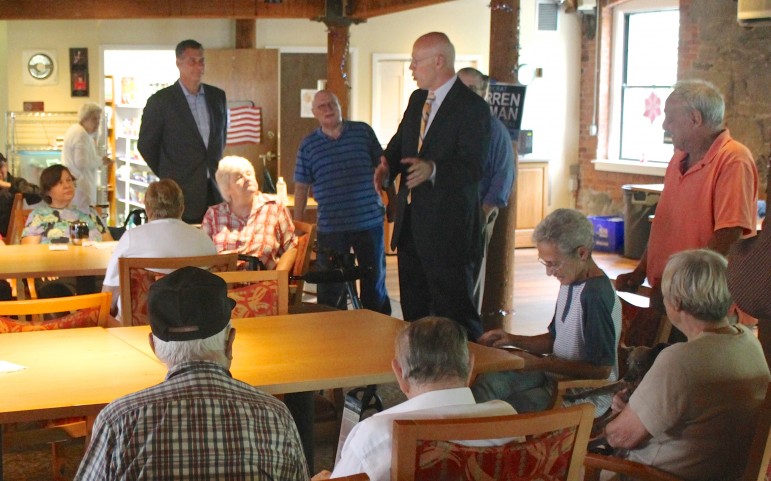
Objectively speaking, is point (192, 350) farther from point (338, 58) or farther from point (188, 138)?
point (338, 58)

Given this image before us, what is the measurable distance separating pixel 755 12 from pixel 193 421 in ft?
6.63

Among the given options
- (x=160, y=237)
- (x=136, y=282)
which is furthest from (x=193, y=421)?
(x=160, y=237)

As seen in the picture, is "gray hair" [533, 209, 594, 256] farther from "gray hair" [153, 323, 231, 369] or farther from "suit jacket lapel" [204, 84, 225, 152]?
"suit jacket lapel" [204, 84, 225, 152]

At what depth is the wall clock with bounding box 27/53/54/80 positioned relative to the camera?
36.8 ft

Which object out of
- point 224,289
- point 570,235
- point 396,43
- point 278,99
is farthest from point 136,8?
point 224,289

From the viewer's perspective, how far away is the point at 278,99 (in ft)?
36.8

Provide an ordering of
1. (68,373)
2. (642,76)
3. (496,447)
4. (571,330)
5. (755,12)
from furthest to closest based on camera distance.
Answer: (642,76), (571,330), (755,12), (68,373), (496,447)

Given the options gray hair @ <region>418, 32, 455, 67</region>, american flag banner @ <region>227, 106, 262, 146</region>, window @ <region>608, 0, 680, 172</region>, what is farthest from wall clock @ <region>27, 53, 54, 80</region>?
gray hair @ <region>418, 32, 455, 67</region>

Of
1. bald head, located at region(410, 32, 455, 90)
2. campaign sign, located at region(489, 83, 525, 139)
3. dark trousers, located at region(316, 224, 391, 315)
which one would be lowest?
dark trousers, located at region(316, 224, 391, 315)

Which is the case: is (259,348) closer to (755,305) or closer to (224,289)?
(224,289)

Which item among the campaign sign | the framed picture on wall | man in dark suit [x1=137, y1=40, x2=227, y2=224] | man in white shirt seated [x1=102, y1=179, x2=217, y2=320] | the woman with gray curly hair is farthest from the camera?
the framed picture on wall

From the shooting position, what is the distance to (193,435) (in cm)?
203

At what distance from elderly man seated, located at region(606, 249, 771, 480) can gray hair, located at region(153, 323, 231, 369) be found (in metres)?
1.14

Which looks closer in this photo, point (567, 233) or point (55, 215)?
point (567, 233)
